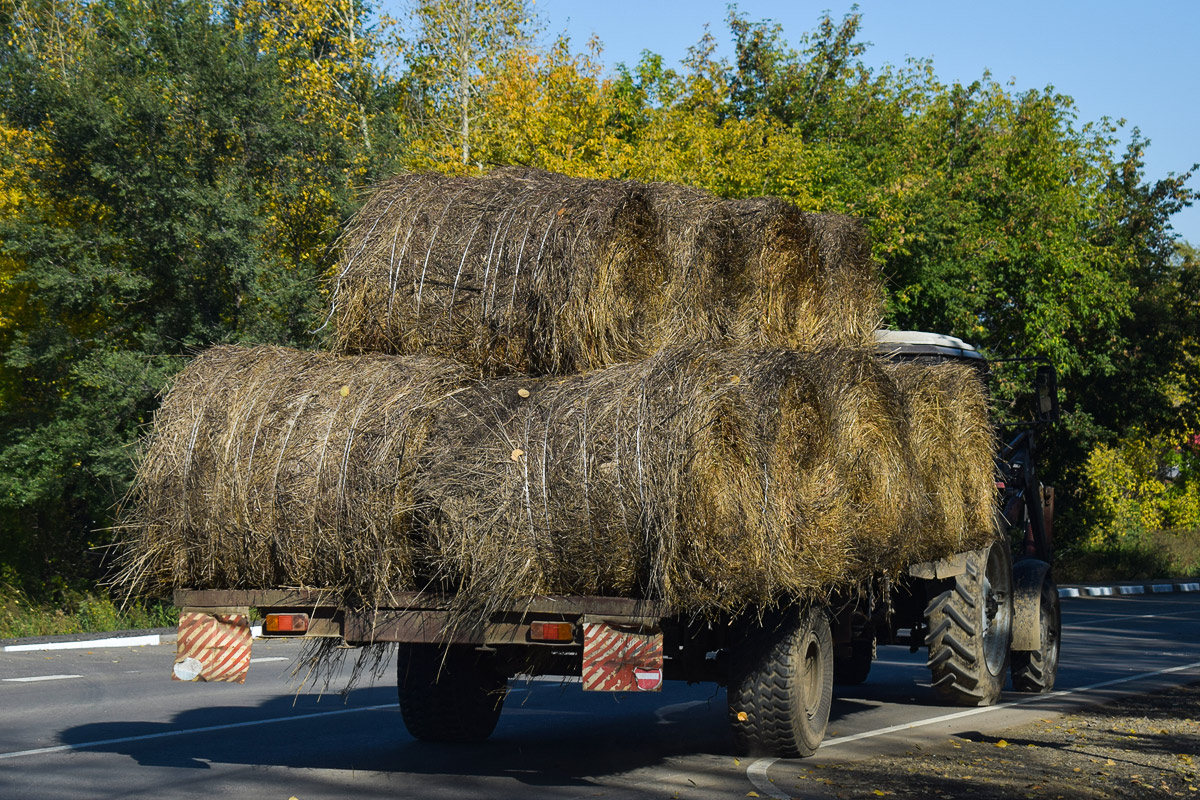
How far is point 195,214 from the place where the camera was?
20.3m

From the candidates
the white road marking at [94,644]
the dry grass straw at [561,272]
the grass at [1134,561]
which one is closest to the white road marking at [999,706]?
the dry grass straw at [561,272]

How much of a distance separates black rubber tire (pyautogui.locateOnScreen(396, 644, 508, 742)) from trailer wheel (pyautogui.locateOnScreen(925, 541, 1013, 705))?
3.36m

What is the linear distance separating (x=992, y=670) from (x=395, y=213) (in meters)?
5.89

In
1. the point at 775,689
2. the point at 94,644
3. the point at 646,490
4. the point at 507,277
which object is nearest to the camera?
the point at 646,490

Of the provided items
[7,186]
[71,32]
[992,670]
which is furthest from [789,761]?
[71,32]

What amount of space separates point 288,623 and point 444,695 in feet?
5.86

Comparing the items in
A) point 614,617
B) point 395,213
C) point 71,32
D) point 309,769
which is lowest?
point 309,769

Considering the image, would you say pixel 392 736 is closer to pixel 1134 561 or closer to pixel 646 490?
pixel 646 490

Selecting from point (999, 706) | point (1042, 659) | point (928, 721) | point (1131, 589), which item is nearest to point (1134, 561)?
point (1131, 589)

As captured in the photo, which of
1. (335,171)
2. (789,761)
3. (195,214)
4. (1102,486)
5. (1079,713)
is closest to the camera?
(789,761)

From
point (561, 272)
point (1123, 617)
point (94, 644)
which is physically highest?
point (561, 272)

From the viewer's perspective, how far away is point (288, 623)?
6645 millimetres

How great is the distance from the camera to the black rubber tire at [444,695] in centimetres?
812

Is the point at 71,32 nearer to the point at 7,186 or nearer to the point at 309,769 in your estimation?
the point at 7,186
